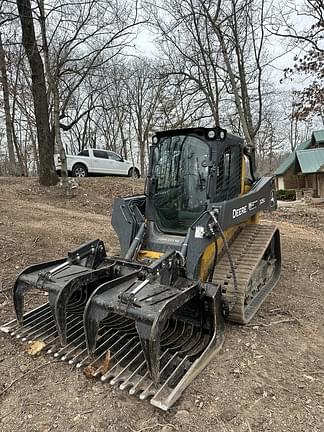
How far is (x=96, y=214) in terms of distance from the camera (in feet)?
A: 31.4

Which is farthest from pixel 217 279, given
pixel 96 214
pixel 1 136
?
pixel 1 136

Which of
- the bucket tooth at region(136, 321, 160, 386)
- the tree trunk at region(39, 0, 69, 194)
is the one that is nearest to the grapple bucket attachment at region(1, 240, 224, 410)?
the bucket tooth at region(136, 321, 160, 386)

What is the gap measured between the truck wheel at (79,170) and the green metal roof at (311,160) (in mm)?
14454

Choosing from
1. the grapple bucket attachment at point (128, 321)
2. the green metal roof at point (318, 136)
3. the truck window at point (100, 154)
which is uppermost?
the green metal roof at point (318, 136)

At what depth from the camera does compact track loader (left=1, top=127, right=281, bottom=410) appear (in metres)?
2.76

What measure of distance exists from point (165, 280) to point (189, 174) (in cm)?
129

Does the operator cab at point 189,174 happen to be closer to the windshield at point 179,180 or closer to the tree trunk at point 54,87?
the windshield at point 179,180

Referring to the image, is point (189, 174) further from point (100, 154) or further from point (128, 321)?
point (100, 154)

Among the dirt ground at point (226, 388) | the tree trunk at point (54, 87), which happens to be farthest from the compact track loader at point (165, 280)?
the tree trunk at point (54, 87)

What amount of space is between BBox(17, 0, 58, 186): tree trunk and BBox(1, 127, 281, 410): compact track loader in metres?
7.73

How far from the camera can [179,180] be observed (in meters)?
4.00

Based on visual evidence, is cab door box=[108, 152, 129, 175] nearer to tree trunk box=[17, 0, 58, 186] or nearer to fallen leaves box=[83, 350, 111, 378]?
tree trunk box=[17, 0, 58, 186]

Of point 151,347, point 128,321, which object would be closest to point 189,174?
point 128,321

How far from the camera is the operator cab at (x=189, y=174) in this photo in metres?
3.79
